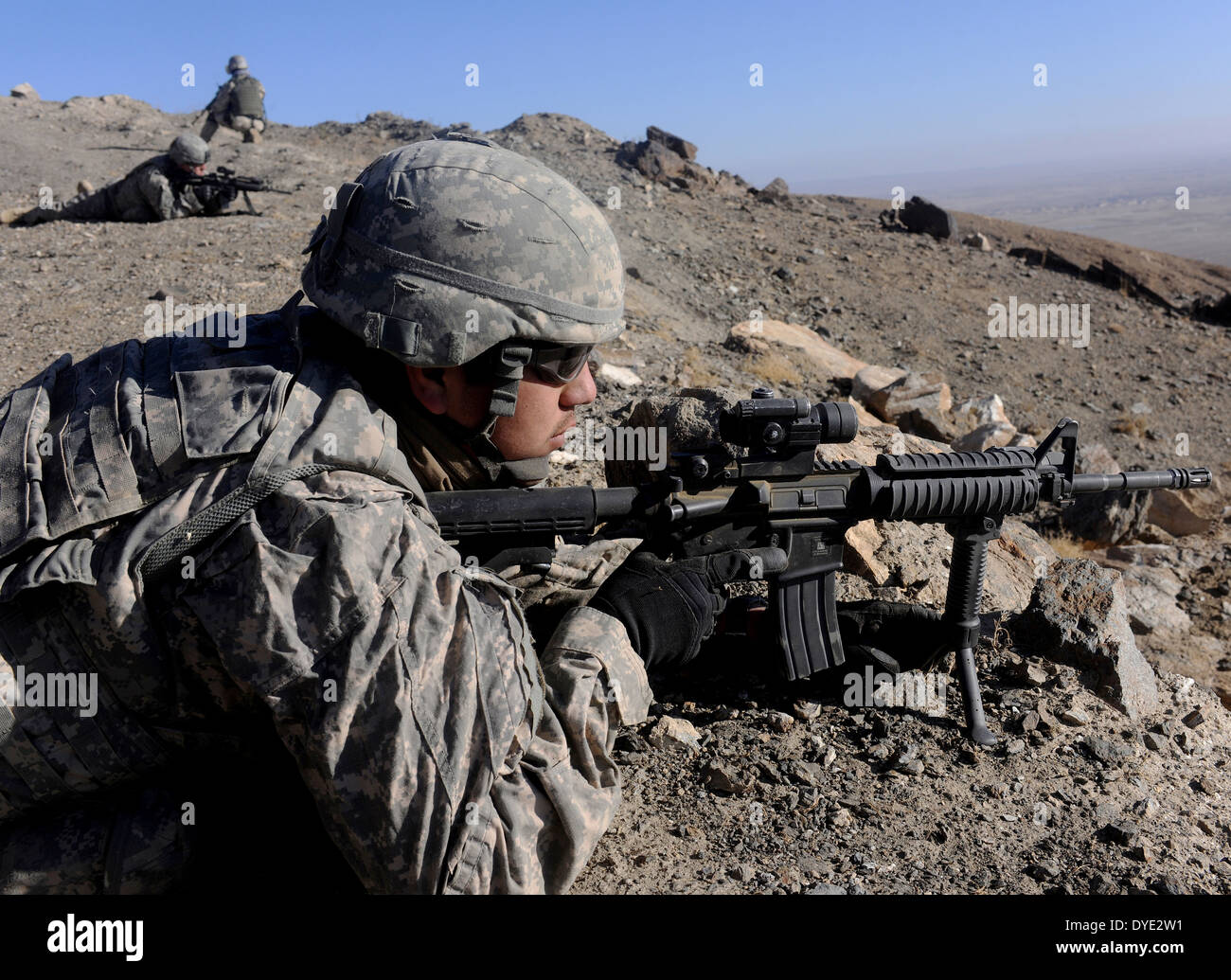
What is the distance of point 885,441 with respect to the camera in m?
5.20

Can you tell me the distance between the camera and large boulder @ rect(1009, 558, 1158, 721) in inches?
143

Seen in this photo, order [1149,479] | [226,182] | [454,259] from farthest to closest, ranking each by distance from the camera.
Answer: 1. [226,182]
2. [1149,479]
3. [454,259]

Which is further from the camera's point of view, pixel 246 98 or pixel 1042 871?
pixel 246 98

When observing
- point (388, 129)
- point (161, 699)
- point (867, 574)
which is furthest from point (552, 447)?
point (388, 129)

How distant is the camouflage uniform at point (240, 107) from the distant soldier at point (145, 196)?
898 cm

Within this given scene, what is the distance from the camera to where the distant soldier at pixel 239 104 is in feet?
66.4

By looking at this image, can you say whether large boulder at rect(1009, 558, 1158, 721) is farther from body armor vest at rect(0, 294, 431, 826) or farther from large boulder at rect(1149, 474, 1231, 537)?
large boulder at rect(1149, 474, 1231, 537)

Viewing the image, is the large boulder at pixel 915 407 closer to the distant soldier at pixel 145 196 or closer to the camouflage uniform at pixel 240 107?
the distant soldier at pixel 145 196

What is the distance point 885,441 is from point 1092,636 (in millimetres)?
1773

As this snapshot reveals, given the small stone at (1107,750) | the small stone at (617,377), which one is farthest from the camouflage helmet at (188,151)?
the small stone at (1107,750)

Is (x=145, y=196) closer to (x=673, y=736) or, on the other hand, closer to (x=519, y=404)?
(x=519, y=404)

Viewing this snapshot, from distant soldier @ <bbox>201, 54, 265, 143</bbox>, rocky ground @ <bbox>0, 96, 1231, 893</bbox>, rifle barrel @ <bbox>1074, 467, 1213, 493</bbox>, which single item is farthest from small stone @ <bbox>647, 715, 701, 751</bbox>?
distant soldier @ <bbox>201, 54, 265, 143</bbox>

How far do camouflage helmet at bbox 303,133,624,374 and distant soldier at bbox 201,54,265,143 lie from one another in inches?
803

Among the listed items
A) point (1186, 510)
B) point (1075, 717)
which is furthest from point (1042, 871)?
point (1186, 510)
